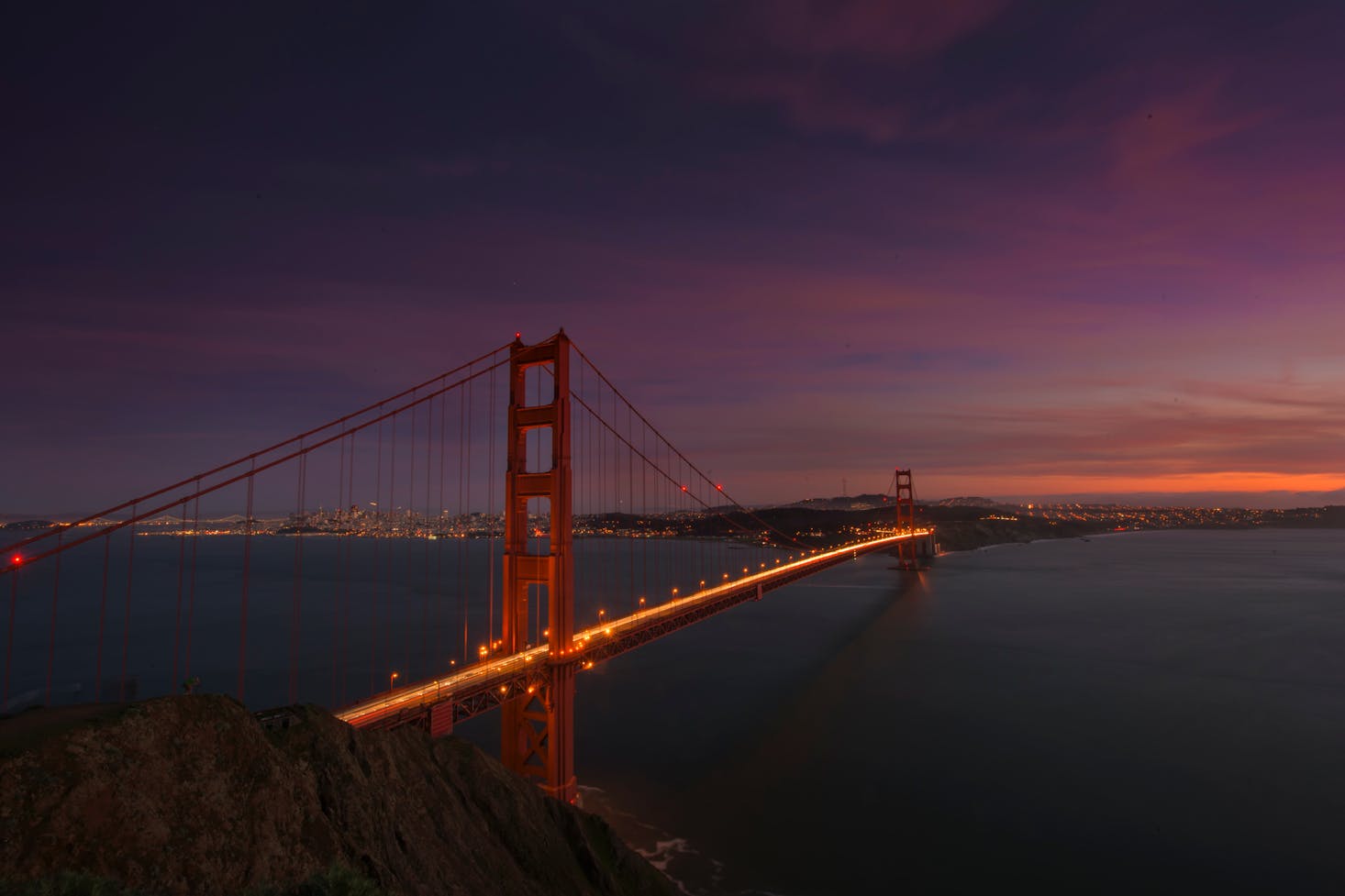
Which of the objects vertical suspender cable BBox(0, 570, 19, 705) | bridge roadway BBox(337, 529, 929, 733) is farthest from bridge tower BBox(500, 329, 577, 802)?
vertical suspender cable BBox(0, 570, 19, 705)

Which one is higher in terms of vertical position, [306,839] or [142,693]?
[306,839]

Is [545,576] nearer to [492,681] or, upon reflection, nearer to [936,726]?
[492,681]

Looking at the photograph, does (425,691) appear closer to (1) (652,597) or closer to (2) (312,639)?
(2) (312,639)

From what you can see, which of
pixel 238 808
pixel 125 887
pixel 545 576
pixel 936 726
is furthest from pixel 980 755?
pixel 125 887

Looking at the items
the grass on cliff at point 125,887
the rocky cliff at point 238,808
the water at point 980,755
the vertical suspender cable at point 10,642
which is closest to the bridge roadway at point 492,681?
the rocky cliff at point 238,808

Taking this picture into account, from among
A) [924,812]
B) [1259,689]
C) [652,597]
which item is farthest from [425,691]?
[652,597]

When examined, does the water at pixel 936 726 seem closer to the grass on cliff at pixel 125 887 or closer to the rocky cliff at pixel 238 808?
the rocky cliff at pixel 238 808
